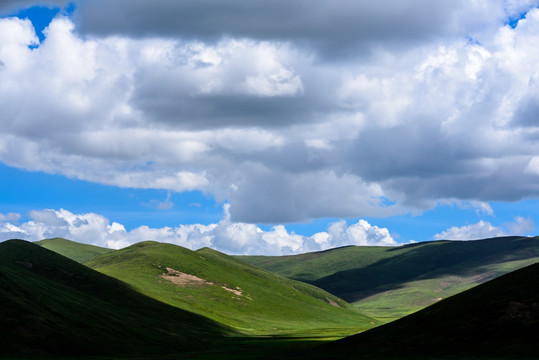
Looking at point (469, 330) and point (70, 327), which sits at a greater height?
point (469, 330)

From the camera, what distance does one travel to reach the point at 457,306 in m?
107

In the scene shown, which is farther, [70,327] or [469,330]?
[70,327]

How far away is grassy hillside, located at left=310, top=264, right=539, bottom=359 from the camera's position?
83375 mm

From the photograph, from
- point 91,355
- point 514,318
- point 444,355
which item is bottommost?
point 91,355

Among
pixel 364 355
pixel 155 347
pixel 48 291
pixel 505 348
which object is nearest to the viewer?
pixel 505 348

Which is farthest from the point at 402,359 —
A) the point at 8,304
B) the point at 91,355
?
the point at 8,304

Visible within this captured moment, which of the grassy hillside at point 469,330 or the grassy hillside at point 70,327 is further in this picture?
the grassy hillside at point 70,327

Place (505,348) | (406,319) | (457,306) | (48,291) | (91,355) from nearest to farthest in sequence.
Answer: (505,348) < (457,306) < (406,319) < (91,355) < (48,291)

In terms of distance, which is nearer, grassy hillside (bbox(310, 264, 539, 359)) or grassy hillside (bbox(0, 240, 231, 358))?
grassy hillside (bbox(310, 264, 539, 359))

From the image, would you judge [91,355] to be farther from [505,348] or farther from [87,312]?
[505,348]

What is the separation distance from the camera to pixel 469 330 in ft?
306

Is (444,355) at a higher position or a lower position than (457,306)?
lower

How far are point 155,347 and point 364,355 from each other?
65.3 m

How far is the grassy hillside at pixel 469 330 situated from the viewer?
83375mm
